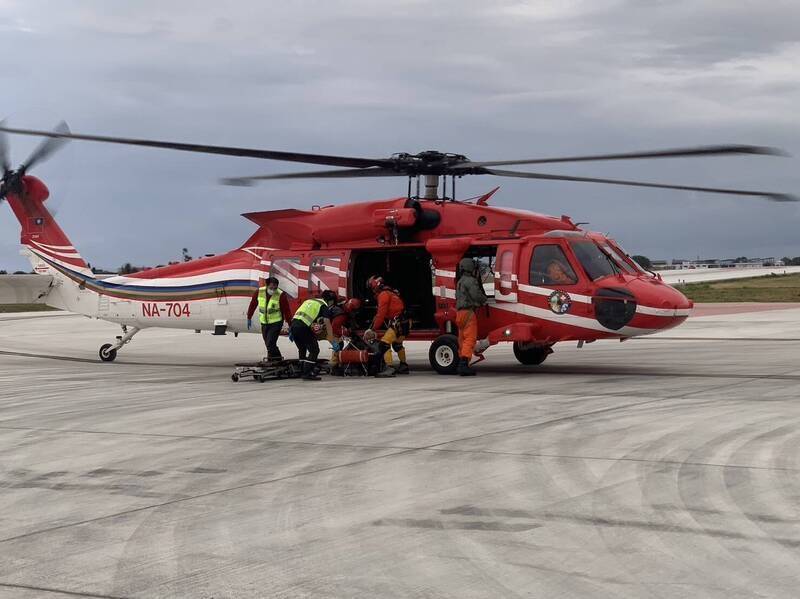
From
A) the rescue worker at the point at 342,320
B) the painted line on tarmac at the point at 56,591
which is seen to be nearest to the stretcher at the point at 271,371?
the rescue worker at the point at 342,320

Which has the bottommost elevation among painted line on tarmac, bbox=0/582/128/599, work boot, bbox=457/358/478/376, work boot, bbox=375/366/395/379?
painted line on tarmac, bbox=0/582/128/599

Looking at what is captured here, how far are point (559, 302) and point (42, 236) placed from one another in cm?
1193

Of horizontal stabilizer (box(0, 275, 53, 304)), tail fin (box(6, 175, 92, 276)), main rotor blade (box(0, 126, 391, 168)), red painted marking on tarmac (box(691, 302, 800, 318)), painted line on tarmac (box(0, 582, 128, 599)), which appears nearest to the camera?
painted line on tarmac (box(0, 582, 128, 599))

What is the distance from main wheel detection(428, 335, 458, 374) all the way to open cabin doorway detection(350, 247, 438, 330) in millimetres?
1423

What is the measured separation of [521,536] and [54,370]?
47.8 ft

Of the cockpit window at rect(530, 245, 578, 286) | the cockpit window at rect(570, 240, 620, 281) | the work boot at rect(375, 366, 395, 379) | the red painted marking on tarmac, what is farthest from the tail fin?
the red painted marking on tarmac

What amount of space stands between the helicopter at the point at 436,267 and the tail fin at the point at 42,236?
2434mm

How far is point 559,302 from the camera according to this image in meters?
15.0

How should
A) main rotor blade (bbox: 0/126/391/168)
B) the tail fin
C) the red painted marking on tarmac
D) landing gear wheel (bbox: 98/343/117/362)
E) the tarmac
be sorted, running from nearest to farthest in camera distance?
the tarmac < main rotor blade (bbox: 0/126/391/168) < landing gear wheel (bbox: 98/343/117/362) < the tail fin < the red painted marking on tarmac

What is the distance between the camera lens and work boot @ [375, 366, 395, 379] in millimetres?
15852

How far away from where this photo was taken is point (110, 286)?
2030cm

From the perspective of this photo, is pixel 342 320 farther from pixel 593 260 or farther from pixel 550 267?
pixel 593 260

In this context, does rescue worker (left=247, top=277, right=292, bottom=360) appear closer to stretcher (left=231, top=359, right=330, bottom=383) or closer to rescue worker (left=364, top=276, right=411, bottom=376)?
stretcher (left=231, top=359, right=330, bottom=383)

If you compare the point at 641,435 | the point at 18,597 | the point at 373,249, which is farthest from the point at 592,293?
the point at 18,597
